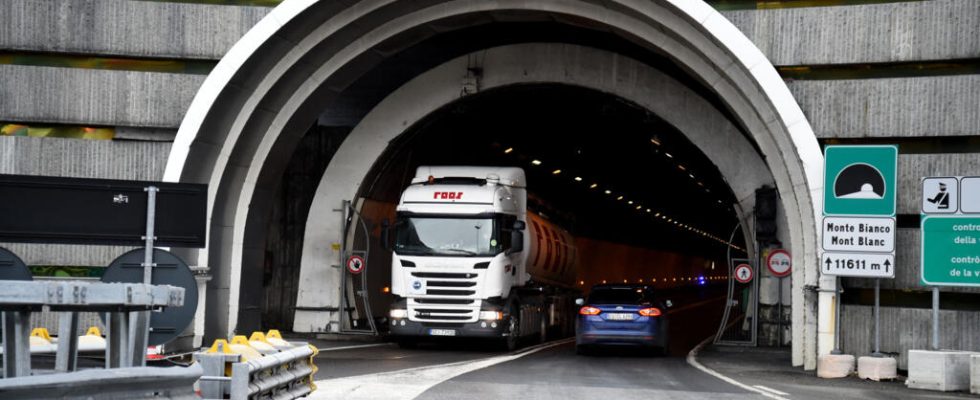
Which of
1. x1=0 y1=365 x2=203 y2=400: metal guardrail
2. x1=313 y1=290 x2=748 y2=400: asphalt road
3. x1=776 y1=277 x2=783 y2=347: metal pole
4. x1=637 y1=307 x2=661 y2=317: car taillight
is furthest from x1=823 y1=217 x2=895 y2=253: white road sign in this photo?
x1=0 y1=365 x2=203 y2=400: metal guardrail

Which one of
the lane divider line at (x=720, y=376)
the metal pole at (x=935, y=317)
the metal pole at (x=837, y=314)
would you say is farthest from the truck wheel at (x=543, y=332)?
the metal pole at (x=935, y=317)

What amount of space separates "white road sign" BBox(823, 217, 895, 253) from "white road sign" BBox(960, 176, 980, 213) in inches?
56.6

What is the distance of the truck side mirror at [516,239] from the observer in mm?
26467

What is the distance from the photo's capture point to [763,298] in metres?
30.8

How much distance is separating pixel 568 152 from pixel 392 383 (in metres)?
28.4

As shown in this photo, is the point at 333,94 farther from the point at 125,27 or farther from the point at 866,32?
the point at 866,32

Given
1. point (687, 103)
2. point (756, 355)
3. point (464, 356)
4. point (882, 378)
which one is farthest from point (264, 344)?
point (687, 103)

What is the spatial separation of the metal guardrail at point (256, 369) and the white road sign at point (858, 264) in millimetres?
10318

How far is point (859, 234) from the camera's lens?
20656 millimetres

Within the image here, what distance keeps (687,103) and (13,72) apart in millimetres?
14880

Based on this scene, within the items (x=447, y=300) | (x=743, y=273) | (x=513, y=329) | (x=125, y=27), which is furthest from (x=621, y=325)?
(x=125, y=27)

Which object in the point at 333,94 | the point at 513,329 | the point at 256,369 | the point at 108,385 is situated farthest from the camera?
the point at 513,329

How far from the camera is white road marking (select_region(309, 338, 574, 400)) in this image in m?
14.7

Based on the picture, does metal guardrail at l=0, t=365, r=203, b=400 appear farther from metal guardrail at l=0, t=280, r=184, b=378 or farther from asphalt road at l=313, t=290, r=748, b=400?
asphalt road at l=313, t=290, r=748, b=400
